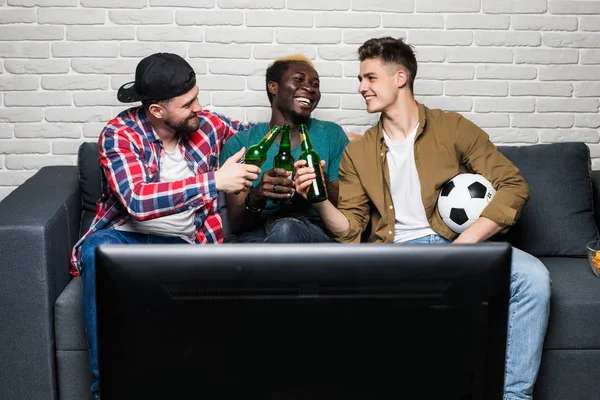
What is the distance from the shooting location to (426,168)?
7.58ft

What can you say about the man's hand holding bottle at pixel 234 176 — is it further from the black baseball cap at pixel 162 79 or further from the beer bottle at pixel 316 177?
the black baseball cap at pixel 162 79

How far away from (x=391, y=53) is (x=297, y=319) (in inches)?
74.6

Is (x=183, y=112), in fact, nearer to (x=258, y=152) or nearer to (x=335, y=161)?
(x=258, y=152)

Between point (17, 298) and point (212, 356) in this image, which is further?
point (17, 298)

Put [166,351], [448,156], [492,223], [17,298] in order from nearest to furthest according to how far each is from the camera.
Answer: [166,351] < [17,298] < [492,223] < [448,156]

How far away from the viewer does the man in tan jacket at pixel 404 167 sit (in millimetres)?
2246

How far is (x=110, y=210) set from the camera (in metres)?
2.25

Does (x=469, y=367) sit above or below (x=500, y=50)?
below

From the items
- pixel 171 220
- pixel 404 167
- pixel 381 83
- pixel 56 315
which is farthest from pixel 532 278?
pixel 56 315

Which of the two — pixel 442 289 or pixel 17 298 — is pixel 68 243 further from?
pixel 442 289

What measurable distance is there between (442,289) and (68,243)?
6.13 feet

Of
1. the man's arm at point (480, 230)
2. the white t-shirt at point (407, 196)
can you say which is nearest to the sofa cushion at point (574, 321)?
the man's arm at point (480, 230)

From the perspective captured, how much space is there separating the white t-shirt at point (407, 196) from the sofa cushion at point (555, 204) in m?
0.49

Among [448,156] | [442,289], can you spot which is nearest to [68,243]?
[448,156]
